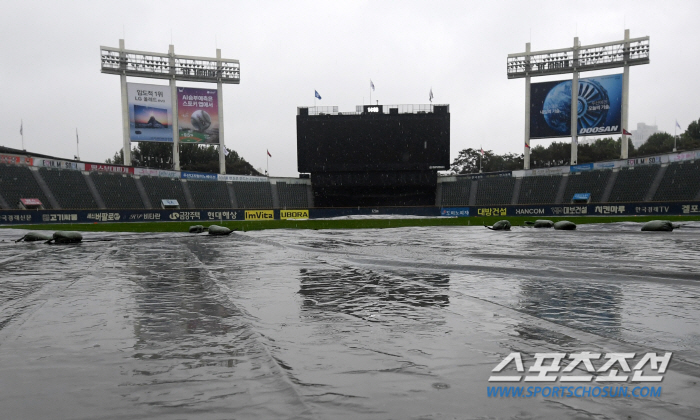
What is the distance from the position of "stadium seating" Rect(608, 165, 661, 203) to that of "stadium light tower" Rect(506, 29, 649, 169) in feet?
12.5

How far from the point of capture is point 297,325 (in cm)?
488

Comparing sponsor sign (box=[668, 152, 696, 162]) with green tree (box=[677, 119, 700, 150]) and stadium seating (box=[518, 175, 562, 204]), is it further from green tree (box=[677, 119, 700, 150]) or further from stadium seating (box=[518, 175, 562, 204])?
green tree (box=[677, 119, 700, 150])

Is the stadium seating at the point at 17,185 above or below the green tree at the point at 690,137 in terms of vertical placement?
below

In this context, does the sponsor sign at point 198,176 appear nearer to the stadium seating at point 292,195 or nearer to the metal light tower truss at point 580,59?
the stadium seating at point 292,195

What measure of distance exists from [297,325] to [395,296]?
81.3 inches

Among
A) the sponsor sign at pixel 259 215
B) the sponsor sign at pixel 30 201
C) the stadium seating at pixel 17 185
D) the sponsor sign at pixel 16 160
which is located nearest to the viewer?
the stadium seating at pixel 17 185

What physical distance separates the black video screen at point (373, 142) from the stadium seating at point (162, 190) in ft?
45.9

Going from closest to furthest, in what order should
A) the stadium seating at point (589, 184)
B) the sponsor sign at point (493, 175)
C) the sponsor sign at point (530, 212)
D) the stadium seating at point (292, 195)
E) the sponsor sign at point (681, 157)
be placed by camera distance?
the sponsor sign at point (681, 157)
the stadium seating at point (589, 184)
the sponsor sign at point (530, 212)
the stadium seating at point (292, 195)
the sponsor sign at point (493, 175)

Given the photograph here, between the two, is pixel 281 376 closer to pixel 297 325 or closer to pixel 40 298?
pixel 297 325

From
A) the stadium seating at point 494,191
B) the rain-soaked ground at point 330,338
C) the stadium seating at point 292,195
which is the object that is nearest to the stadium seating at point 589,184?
the stadium seating at point 494,191

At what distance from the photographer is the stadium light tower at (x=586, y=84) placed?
50.4 m

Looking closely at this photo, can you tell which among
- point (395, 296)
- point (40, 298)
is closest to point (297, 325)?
point (395, 296)

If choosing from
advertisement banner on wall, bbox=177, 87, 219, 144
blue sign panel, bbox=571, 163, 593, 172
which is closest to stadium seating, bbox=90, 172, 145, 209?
advertisement banner on wall, bbox=177, 87, 219, 144

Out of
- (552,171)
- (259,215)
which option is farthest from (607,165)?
(259,215)
